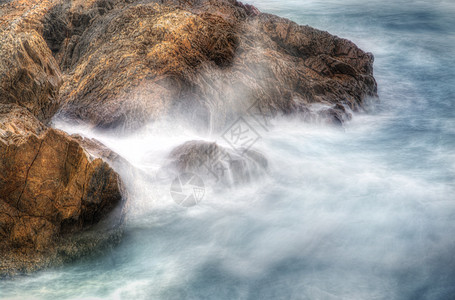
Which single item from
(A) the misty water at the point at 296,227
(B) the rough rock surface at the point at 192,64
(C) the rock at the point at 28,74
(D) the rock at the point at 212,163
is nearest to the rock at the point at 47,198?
(A) the misty water at the point at 296,227

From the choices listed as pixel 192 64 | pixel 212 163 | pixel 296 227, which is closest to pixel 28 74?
pixel 212 163

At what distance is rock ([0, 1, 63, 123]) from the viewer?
17.4ft

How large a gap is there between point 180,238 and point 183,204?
1.87 feet

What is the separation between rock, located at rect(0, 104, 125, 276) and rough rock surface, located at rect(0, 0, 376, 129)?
73.6 inches

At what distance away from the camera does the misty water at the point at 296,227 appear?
456cm

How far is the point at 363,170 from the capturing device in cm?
703

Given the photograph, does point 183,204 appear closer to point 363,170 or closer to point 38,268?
point 38,268

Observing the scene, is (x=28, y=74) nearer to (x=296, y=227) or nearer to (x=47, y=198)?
(x=47, y=198)

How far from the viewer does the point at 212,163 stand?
5992 mm

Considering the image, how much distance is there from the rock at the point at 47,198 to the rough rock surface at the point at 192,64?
187cm

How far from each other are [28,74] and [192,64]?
303 cm

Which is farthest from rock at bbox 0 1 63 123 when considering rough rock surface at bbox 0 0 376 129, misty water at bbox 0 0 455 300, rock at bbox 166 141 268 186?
rock at bbox 166 141 268 186

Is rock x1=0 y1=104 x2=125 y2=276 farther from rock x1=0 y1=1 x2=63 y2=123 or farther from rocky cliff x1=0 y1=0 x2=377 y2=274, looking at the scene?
rock x1=0 y1=1 x2=63 y2=123

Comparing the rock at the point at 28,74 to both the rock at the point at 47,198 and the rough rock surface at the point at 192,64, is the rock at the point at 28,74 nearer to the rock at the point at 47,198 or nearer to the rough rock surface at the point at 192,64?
the rough rock surface at the point at 192,64
